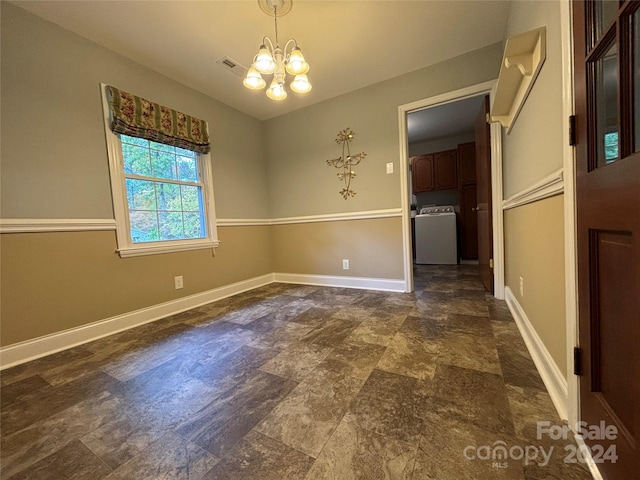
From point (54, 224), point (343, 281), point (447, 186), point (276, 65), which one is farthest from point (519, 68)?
point (447, 186)

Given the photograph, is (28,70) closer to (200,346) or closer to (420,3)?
(200,346)

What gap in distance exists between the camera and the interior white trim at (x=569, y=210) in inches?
31.1

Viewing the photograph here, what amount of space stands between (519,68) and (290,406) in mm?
2011

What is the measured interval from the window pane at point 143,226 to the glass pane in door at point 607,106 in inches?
111

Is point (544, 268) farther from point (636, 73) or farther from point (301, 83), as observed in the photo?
point (301, 83)

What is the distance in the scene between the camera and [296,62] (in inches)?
59.3

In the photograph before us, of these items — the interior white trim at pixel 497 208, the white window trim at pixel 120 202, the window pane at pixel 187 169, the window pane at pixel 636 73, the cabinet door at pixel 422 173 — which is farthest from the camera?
the cabinet door at pixel 422 173

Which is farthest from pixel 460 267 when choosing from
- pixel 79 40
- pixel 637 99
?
pixel 79 40

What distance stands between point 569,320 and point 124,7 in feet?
9.62

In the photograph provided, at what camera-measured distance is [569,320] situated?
84 centimetres

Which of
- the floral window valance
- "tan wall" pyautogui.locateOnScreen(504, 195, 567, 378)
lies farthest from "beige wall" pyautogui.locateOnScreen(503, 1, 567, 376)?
the floral window valance

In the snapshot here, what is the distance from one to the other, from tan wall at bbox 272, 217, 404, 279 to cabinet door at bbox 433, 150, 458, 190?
8.38ft

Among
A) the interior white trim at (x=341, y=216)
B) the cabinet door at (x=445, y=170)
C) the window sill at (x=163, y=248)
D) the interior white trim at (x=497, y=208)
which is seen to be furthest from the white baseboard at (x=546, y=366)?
the cabinet door at (x=445, y=170)

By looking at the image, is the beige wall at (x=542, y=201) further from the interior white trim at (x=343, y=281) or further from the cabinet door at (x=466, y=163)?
the cabinet door at (x=466, y=163)
